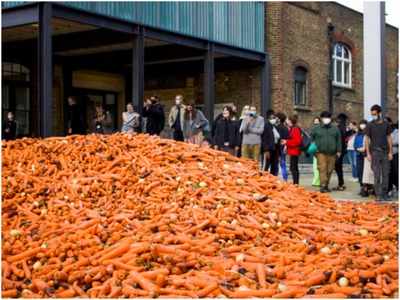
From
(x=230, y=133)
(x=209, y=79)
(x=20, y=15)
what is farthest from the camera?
(x=209, y=79)

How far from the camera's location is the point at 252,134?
12.9m

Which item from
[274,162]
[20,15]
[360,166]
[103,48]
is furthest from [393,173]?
[103,48]

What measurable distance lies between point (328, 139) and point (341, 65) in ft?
48.6

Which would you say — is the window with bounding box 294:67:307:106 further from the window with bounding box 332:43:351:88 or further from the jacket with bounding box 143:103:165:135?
the jacket with bounding box 143:103:165:135

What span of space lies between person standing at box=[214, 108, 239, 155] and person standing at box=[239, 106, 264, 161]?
443mm

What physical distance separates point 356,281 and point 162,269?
1697 mm

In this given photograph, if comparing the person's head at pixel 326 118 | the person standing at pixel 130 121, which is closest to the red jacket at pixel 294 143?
the person's head at pixel 326 118

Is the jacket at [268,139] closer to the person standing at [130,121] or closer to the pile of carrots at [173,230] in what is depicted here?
the person standing at [130,121]

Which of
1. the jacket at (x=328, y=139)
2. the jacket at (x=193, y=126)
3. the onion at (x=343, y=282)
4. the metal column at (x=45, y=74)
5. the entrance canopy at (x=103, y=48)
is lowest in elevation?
the onion at (x=343, y=282)

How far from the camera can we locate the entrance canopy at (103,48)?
13.7 metres

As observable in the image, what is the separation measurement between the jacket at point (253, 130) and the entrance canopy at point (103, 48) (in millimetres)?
4155

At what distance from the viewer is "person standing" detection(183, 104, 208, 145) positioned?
1436 cm

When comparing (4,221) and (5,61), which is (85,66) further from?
(4,221)

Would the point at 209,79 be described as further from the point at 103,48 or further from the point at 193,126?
the point at 193,126
